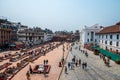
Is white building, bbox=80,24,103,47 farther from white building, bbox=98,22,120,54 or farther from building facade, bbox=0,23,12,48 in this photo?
building facade, bbox=0,23,12,48

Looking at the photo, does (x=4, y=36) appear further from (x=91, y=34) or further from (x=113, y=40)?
(x=91, y=34)

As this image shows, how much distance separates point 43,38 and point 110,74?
9378 centimetres

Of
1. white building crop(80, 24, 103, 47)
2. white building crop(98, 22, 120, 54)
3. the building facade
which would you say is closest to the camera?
white building crop(98, 22, 120, 54)

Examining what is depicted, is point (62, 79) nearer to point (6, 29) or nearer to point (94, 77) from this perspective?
point (94, 77)

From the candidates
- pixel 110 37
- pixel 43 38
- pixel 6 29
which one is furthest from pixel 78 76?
pixel 43 38

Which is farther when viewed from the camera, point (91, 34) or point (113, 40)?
point (91, 34)

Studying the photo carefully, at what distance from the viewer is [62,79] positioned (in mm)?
22797

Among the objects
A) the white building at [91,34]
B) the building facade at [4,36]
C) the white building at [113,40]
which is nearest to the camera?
the white building at [113,40]

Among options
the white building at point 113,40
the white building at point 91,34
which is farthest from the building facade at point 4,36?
the white building at point 113,40

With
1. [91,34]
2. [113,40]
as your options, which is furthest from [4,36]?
[91,34]

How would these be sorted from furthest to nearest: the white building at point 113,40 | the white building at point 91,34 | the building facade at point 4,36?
the white building at point 91,34 < the building facade at point 4,36 < the white building at point 113,40

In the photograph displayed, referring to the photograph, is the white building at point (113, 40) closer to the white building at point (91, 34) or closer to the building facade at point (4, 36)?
the white building at point (91, 34)

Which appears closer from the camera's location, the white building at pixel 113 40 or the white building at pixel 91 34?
the white building at pixel 113 40

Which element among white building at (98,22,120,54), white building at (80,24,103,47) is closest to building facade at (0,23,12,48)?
white building at (80,24,103,47)
